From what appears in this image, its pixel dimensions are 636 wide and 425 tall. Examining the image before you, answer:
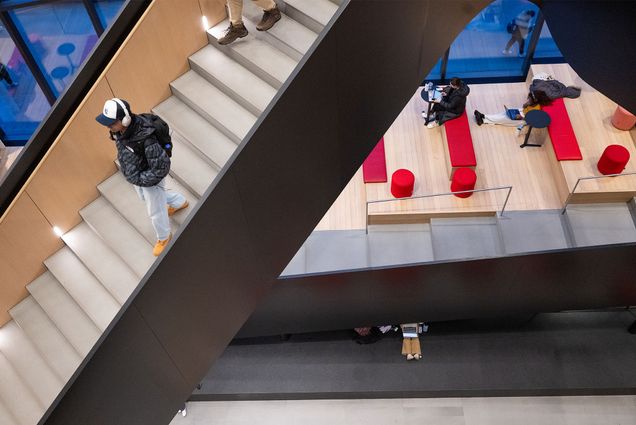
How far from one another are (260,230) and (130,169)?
1271 mm

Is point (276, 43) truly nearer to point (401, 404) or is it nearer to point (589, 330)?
point (401, 404)

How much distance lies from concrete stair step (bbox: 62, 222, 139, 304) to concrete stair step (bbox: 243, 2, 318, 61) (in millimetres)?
2652

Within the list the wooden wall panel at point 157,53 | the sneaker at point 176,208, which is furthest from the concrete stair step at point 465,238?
the wooden wall panel at point 157,53

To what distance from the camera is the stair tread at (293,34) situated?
6090 millimetres

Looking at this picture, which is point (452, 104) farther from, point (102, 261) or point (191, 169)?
point (102, 261)

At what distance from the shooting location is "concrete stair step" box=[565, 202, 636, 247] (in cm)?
848

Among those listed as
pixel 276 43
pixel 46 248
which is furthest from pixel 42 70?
pixel 276 43

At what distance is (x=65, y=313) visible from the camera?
6188 millimetres

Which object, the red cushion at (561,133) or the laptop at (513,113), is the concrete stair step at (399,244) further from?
the laptop at (513,113)

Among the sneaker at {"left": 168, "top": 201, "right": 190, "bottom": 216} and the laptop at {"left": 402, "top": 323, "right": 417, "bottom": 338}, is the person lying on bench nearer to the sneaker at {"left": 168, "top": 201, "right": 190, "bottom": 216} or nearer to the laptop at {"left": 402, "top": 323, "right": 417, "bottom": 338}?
the laptop at {"left": 402, "top": 323, "right": 417, "bottom": 338}

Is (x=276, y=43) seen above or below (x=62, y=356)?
above

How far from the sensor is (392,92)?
20.5 ft

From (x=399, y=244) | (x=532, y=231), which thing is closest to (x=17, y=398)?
(x=399, y=244)

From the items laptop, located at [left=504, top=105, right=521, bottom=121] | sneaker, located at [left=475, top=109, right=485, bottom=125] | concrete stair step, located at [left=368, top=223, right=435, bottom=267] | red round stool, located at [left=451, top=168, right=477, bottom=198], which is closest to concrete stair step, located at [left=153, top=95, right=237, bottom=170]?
concrete stair step, located at [left=368, top=223, right=435, bottom=267]
